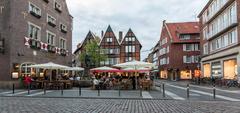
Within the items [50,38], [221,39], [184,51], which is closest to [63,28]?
[50,38]

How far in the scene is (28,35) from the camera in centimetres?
3347

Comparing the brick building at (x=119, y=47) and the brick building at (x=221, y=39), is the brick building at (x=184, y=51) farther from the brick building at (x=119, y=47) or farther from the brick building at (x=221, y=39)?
the brick building at (x=221, y=39)

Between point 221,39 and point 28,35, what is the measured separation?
25.7 meters

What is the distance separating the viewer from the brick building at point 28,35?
3002 centimetres

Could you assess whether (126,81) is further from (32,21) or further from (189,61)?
(189,61)

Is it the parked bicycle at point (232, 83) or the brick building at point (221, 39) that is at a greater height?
the brick building at point (221, 39)

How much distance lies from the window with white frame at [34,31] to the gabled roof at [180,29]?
40.6 metres

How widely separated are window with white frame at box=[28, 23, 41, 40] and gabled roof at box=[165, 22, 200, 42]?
40.6 metres

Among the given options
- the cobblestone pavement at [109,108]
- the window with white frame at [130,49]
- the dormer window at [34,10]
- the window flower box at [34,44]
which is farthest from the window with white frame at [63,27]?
the window with white frame at [130,49]

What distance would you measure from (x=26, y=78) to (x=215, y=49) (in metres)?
29.0

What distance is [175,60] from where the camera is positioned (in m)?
71.8

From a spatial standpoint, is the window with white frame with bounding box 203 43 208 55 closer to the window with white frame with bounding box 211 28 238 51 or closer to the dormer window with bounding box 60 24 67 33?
the window with white frame with bounding box 211 28 238 51

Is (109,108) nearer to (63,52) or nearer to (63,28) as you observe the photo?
(63,52)

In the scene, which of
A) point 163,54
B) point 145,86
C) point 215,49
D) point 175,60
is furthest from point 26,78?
point 163,54
